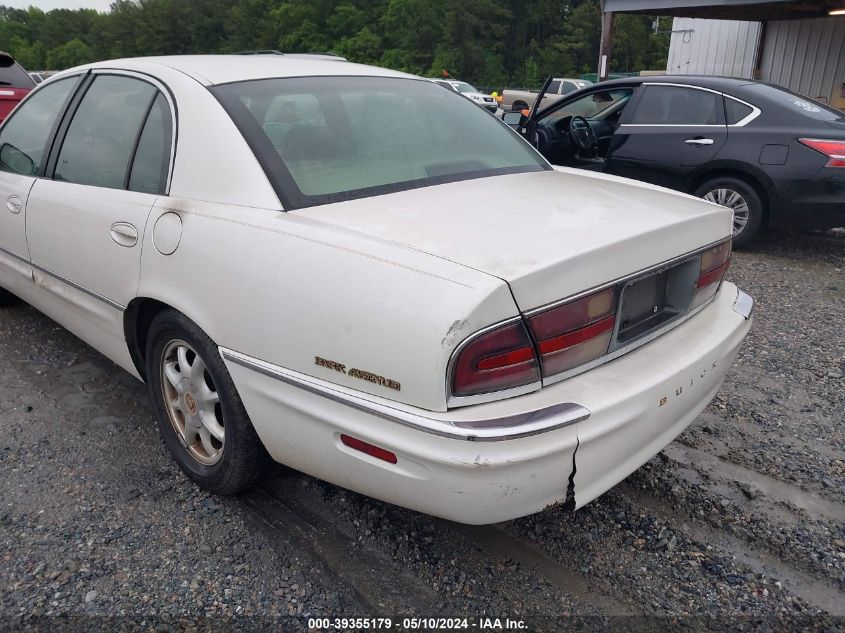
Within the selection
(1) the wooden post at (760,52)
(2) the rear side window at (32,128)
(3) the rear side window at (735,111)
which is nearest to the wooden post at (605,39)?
(1) the wooden post at (760,52)

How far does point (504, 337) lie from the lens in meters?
1.79

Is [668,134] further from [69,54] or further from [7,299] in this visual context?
[69,54]

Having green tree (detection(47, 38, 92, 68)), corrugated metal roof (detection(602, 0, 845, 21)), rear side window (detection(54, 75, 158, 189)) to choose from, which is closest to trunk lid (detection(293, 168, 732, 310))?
rear side window (detection(54, 75, 158, 189))

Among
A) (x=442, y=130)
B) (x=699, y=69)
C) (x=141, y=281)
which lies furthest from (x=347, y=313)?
(x=699, y=69)

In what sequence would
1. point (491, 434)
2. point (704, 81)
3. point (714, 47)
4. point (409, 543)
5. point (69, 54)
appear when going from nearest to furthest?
point (491, 434)
point (409, 543)
point (704, 81)
point (714, 47)
point (69, 54)

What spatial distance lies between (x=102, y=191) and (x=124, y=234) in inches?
14.7

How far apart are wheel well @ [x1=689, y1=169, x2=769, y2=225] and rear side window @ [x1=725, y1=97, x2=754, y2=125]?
1.35 feet

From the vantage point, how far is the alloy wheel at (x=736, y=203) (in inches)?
229

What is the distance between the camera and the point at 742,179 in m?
5.86

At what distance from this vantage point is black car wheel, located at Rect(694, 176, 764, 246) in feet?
18.9

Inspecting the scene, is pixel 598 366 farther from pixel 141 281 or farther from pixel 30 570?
pixel 30 570

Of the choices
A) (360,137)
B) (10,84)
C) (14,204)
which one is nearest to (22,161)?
(14,204)

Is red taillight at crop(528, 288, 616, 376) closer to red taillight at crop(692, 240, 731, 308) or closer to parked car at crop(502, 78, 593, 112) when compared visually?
red taillight at crop(692, 240, 731, 308)

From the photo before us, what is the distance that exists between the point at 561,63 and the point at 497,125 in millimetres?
53721
